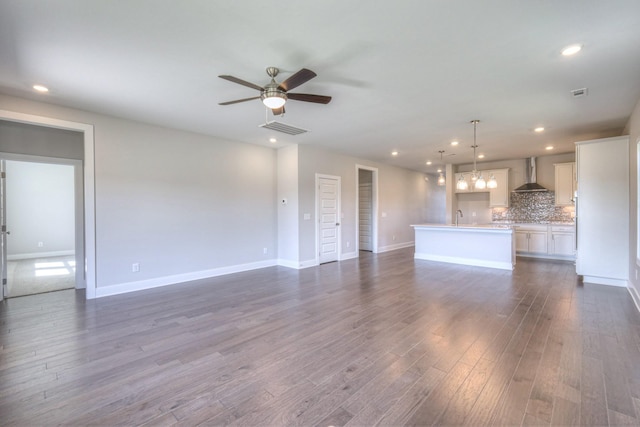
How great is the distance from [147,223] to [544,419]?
5.35 meters

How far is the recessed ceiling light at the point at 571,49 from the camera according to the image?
2.59m

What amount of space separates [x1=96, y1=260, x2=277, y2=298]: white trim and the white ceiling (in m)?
2.65

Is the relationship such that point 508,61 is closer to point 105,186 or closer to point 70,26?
point 70,26

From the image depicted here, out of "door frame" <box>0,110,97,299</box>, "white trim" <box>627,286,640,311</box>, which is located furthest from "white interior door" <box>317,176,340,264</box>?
"white trim" <box>627,286,640,311</box>

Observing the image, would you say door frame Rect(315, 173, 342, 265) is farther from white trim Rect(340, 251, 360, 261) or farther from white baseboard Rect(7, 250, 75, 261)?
white baseboard Rect(7, 250, 75, 261)

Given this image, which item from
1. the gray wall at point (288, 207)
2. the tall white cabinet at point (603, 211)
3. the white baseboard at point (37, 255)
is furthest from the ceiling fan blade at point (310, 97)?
the white baseboard at point (37, 255)

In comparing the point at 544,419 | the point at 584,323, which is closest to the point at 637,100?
the point at 584,323

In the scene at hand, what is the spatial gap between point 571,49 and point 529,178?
242 inches

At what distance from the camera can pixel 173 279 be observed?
16.9 ft

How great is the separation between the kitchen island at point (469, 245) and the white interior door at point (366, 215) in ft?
5.47

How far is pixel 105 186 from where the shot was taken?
4418mm

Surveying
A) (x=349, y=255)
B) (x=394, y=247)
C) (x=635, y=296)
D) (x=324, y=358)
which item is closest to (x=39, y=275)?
(x=324, y=358)

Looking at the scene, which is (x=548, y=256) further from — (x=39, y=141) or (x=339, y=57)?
(x=39, y=141)

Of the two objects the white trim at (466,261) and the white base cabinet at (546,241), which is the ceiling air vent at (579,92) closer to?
the white trim at (466,261)
